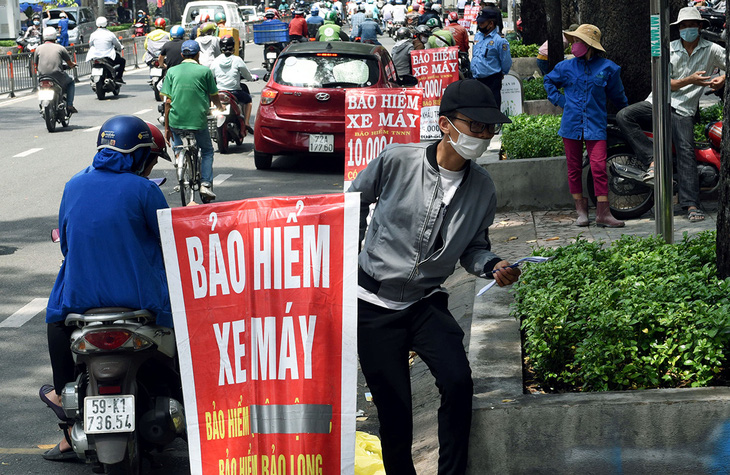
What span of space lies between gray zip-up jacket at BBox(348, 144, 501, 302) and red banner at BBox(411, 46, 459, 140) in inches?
359

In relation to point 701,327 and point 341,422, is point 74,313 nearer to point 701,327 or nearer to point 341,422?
point 341,422

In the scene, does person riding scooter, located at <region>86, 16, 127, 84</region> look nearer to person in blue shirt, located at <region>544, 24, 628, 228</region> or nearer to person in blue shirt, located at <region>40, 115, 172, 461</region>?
person in blue shirt, located at <region>544, 24, 628, 228</region>

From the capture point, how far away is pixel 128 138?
471 cm

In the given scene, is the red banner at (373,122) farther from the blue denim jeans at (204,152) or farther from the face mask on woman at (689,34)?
the blue denim jeans at (204,152)

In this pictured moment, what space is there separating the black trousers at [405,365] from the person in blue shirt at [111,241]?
1.00 m

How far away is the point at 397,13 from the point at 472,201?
47670 mm

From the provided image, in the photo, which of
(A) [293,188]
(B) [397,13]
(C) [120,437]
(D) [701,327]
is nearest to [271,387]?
(C) [120,437]

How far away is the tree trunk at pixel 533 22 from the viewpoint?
26016mm

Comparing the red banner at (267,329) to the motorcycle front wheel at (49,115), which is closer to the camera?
the red banner at (267,329)

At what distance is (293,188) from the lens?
13078 mm

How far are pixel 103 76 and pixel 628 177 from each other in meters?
16.9

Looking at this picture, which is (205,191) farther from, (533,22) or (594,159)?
(533,22)

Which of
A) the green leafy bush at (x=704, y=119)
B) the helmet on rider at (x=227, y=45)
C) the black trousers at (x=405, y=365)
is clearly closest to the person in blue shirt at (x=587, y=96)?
the green leafy bush at (x=704, y=119)

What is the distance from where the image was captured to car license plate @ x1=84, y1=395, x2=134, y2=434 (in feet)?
14.4
